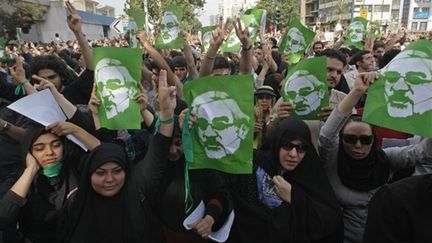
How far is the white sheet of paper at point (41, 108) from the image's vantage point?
239 centimetres

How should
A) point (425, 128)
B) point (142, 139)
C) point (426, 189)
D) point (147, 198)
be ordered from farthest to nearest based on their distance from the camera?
1. point (142, 139)
2. point (147, 198)
3. point (425, 128)
4. point (426, 189)

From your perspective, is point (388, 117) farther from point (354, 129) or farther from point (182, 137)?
point (182, 137)

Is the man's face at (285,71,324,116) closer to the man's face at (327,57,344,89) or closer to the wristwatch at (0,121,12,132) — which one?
the man's face at (327,57,344,89)

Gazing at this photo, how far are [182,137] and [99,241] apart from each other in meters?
0.76

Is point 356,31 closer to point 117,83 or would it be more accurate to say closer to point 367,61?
point 367,61

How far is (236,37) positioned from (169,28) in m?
1.04

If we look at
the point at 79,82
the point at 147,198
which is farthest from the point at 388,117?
the point at 79,82

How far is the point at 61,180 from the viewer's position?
95.3 inches

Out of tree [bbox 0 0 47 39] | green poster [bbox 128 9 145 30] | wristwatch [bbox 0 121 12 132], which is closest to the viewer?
wristwatch [bbox 0 121 12 132]

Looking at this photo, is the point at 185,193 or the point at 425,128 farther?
the point at 185,193

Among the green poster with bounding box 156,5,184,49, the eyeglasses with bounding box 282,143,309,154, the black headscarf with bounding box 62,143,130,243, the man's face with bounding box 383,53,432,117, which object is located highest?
the green poster with bounding box 156,5,184,49

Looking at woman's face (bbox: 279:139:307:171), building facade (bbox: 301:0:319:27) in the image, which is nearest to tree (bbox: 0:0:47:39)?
woman's face (bbox: 279:139:307:171)

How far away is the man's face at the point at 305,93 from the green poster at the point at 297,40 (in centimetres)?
234

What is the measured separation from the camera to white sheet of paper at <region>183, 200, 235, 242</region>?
228 centimetres
